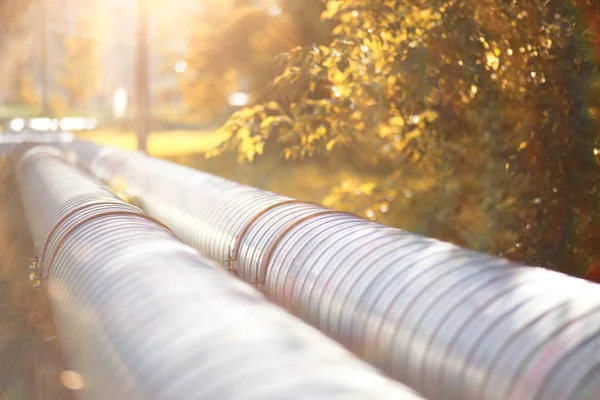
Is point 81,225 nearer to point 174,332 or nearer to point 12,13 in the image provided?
point 174,332

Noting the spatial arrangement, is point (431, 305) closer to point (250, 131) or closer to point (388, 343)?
point (388, 343)

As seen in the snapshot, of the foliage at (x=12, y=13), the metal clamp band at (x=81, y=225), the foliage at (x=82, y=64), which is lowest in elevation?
the foliage at (x=82, y=64)

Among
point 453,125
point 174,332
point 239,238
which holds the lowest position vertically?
point 239,238

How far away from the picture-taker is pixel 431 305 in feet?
17.1

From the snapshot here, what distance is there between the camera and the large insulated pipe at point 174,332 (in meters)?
3.62

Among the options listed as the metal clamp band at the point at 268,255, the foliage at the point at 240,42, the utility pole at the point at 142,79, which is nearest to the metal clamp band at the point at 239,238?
the metal clamp band at the point at 268,255

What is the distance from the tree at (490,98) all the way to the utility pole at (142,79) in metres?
13.3

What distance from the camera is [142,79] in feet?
90.8

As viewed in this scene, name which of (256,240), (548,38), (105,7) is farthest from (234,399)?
(105,7)

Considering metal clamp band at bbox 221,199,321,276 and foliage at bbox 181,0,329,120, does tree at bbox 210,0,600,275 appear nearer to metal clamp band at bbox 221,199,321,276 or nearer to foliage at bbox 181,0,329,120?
metal clamp band at bbox 221,199,321,276

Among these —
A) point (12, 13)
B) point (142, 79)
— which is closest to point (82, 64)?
point (12, 13)

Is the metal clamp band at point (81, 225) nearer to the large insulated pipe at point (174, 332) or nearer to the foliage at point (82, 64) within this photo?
the large insulated pipe at point (174, 332)

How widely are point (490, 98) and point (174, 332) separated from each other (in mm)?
9367

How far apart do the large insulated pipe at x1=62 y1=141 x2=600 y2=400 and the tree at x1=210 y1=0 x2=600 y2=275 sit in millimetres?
Answer: 4185
